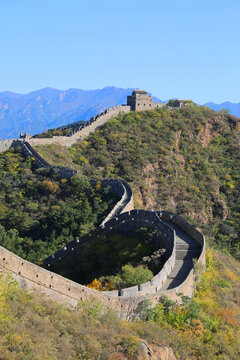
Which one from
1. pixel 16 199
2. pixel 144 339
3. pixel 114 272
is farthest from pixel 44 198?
A: pixel 144 339

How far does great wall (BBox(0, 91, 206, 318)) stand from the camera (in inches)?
725

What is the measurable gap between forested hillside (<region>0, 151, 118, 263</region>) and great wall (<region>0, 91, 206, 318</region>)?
1.92 meters

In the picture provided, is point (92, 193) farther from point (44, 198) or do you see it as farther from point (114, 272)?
point (114, 272)

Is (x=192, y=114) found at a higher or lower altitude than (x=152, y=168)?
higher

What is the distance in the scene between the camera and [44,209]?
44594 mm

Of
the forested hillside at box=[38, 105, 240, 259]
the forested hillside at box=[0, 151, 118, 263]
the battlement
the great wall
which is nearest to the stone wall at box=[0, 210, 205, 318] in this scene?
the great wall

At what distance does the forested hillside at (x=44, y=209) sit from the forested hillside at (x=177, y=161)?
747 cm

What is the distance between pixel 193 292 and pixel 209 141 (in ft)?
179

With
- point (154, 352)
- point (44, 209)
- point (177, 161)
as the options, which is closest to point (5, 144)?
point (44, 209)

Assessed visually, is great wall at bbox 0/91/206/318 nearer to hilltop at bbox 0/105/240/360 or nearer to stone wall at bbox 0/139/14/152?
hilltop at bbox 0/105/240/360

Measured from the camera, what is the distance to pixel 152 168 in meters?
64.0

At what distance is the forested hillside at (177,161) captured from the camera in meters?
58.2

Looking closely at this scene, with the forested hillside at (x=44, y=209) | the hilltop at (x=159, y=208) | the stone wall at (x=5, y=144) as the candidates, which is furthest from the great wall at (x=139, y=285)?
the stone wall at (x=5, y=144)

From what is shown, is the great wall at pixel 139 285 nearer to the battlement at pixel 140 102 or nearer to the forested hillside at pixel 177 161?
the forested hillside at pixel 177 161
